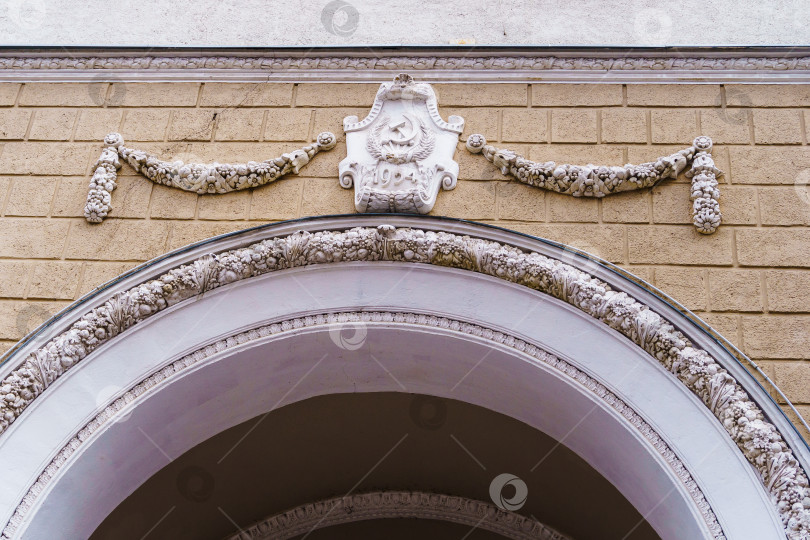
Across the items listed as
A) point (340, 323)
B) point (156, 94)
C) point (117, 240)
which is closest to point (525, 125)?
point (340, 323)

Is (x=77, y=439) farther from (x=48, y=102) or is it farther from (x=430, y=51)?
(x=430, y=51)

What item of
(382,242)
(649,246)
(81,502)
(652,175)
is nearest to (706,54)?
(652,175)

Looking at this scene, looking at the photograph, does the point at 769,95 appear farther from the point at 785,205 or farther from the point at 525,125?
the point at 525,125

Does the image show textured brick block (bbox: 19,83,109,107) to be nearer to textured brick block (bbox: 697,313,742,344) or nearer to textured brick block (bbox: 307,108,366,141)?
textured brick block (bbox: 307,108,366,141)

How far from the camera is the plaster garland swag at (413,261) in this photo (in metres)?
4.84

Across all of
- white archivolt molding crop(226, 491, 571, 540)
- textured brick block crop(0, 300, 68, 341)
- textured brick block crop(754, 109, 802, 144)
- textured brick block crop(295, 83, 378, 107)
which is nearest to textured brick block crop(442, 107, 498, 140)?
textured brick block crop(295, 83, 378, 107)

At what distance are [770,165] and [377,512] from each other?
10.6 feet

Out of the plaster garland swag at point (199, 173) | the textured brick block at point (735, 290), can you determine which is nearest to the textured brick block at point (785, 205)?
the textured brick block at point (735, 290)

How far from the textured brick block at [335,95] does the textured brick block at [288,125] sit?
70mm

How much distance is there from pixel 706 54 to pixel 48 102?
369 centimetres

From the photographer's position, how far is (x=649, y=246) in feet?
17.6

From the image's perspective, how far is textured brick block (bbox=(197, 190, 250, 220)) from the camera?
5656 mm

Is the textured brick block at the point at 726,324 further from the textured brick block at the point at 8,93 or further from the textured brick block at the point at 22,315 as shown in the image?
the textured brick block at the point at 8,93

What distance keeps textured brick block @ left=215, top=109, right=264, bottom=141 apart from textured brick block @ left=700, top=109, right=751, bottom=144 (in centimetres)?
239
